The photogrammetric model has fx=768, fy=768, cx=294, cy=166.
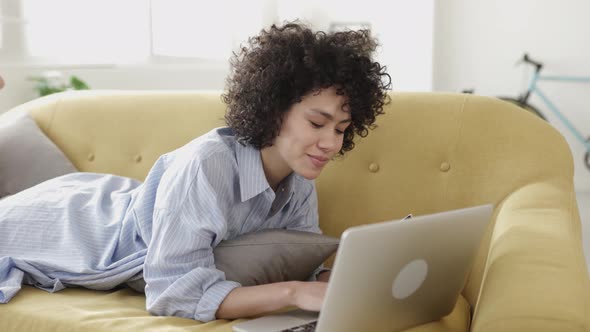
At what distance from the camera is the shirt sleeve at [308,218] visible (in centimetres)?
196

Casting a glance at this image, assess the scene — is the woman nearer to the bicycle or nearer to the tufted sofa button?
the tufted sofa button

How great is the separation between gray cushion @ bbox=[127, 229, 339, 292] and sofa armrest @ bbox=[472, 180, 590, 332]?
386 millimetres

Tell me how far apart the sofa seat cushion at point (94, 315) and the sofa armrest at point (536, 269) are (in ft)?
0.70

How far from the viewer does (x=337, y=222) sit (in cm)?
213

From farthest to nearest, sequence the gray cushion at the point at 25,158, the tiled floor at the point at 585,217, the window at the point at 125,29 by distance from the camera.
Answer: the tiled floor at the point at 585,217 → the window at the point at 125,29 → the gray cushion at the point at 25,158

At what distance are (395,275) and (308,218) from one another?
60 cm

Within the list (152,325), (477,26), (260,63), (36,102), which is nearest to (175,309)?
(152,325)

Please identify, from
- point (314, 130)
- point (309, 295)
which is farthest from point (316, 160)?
point (309, 295)

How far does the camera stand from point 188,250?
1.61m

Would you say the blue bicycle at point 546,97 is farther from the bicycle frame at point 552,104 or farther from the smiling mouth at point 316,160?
the smiling mouth at point 316,160

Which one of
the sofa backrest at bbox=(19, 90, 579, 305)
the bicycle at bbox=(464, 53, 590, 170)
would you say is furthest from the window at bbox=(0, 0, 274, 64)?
the bicycle at bbox=(464, 53, 590, 170)

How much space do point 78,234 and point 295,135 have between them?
0.65 metres

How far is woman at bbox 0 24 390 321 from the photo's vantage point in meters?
1.61

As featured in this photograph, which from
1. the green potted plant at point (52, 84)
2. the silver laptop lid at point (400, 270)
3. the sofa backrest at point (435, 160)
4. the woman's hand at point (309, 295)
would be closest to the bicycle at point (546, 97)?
the green potted plant at point (52, 84)
